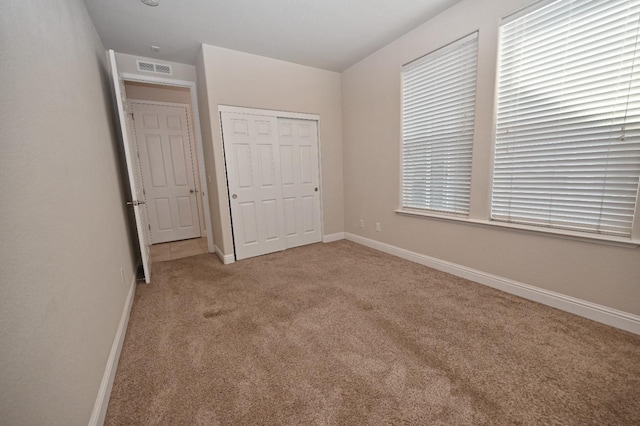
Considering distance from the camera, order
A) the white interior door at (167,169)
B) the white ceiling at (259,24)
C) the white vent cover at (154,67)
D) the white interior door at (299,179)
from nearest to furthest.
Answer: the white ceiling at (259,24)
the white vent cover at (154,67)
the white interior door at (299,179)
the white interior door at (167,169)

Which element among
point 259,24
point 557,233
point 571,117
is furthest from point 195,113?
point 557,233

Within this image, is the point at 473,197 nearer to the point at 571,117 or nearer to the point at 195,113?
the point at 571,117

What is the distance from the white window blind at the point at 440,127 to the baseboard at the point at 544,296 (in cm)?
63

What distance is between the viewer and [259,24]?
2670 mm

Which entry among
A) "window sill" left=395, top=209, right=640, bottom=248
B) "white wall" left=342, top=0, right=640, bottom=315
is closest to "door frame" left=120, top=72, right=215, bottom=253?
"white wall" left=342, top=0, right=640, bottom=315

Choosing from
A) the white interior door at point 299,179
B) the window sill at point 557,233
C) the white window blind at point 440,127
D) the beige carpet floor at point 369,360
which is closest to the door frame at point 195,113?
the white interior door at point 299,179

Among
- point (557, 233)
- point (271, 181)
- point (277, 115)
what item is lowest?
point (557, 233)

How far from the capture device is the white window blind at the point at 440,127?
253 cm

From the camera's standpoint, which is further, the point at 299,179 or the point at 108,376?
the point at 299,179

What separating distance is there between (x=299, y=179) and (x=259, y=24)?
1.99 meters

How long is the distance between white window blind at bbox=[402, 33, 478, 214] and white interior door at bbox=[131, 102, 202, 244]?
3820 mm

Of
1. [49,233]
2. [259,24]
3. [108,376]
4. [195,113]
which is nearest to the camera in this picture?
[49,233]

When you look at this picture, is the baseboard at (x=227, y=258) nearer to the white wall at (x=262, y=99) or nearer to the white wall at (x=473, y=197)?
the white wall at (x=262, y=99)

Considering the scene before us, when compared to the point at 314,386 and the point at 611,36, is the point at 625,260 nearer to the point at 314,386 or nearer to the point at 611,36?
the point at 611,36
